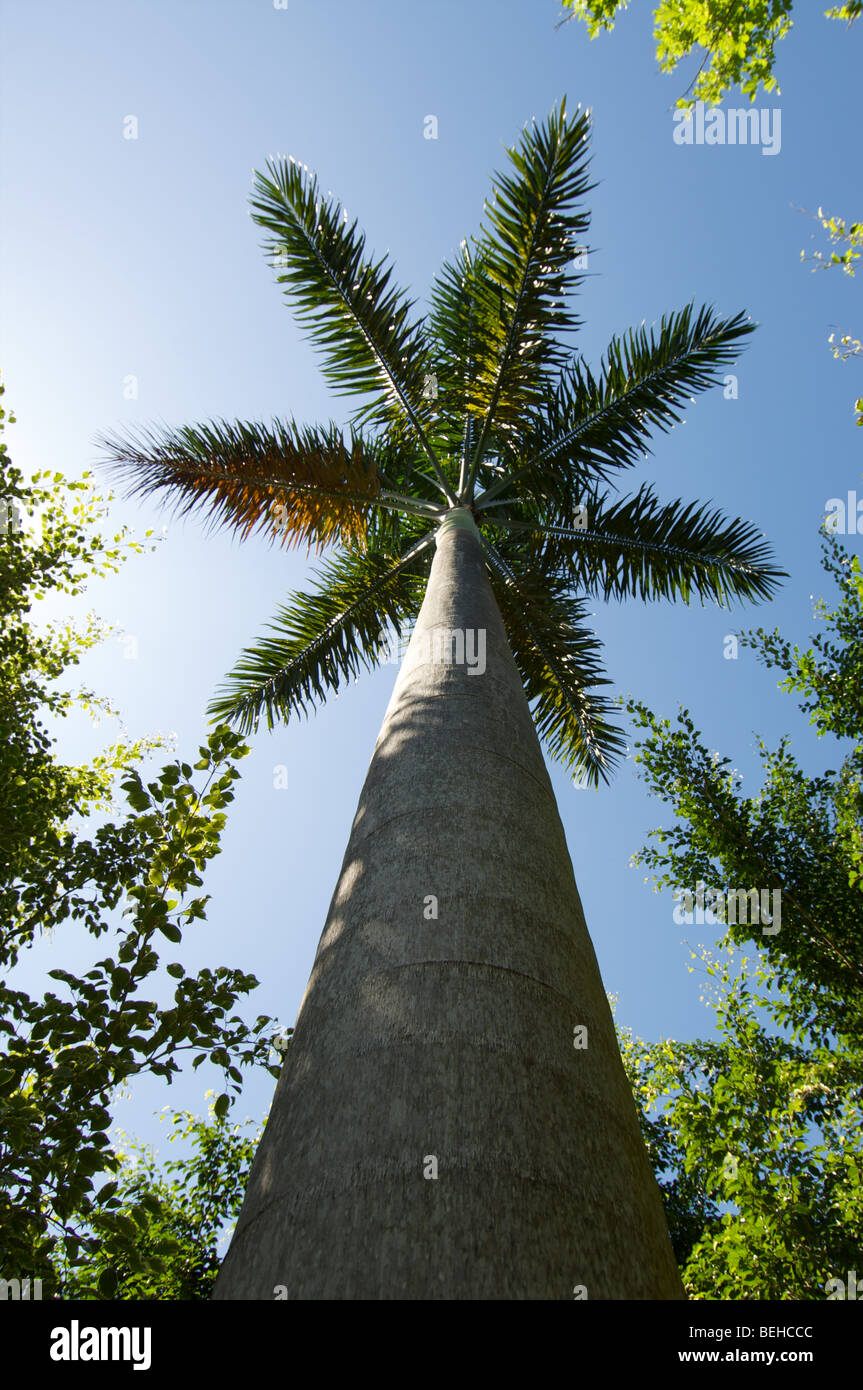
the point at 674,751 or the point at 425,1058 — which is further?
the point at 674,751

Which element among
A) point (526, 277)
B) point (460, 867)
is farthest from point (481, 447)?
point (460, 867)

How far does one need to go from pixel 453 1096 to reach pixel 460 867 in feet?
2.38

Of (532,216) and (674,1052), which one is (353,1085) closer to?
(532,216)

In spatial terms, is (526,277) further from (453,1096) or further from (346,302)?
(453,1096)

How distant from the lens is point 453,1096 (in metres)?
1.55

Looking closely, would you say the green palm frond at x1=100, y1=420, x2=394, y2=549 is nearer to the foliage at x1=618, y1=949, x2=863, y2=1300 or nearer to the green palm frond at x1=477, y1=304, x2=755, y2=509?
the green palm frond at x1=477, y1=304, x2=755, y2=509

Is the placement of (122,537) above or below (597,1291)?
above

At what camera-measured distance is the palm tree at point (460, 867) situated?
4.51 ft

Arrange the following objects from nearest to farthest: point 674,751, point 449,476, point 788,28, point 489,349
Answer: point 788,28 → point 489,349 → point 674,751 → point 449,476

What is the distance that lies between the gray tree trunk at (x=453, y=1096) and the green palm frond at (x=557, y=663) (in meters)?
5.49

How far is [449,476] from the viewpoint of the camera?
29.7 feet
